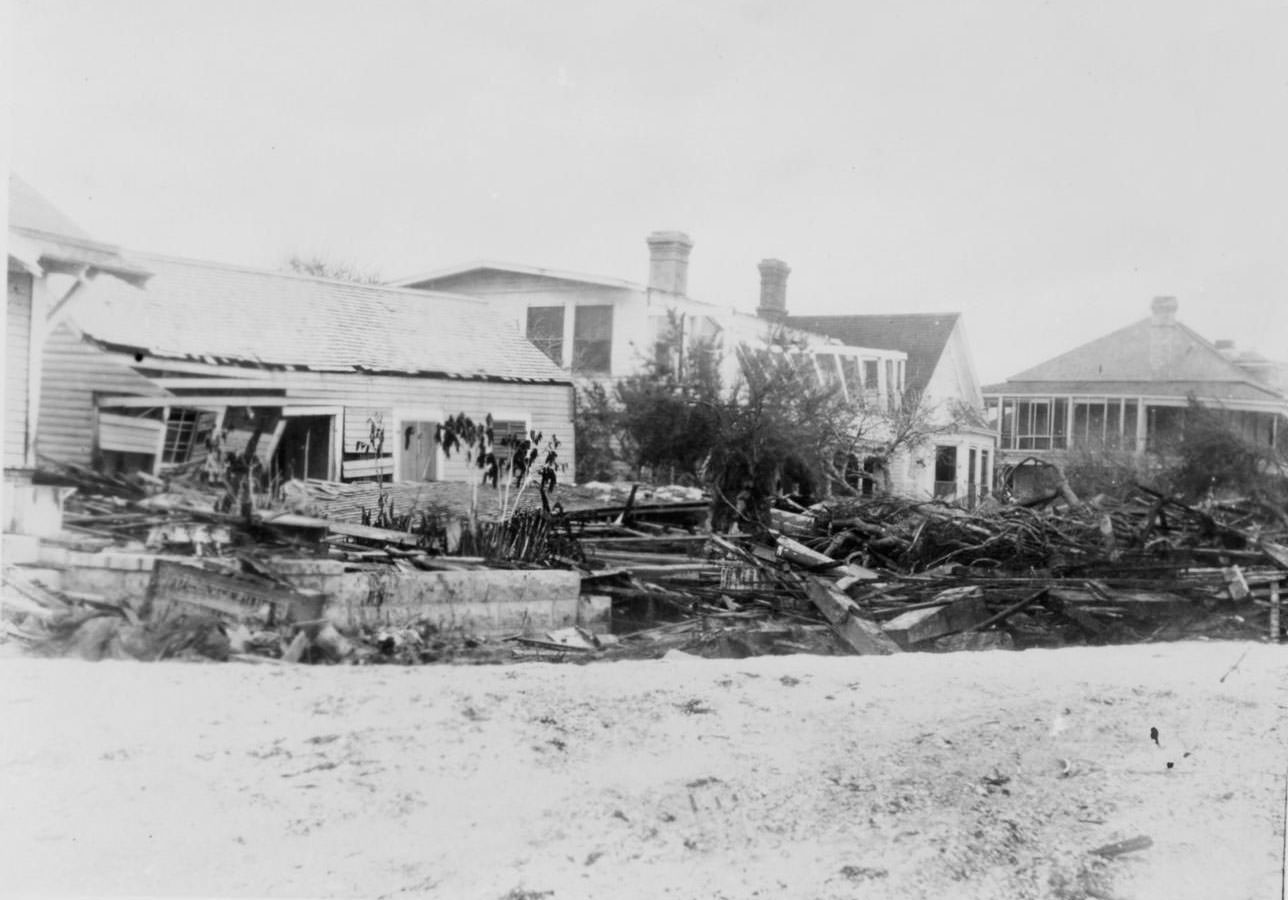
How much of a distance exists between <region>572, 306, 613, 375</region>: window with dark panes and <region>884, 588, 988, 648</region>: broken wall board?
5.78 feet

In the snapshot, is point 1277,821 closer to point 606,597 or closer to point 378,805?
point 606,597

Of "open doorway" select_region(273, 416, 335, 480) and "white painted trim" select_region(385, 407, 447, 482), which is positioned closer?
"open doorway" select_region(273, 416, 335, 480)

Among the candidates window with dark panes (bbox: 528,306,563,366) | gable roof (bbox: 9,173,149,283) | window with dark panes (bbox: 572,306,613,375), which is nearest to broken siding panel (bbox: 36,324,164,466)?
gable roof (bbox: 9,173,149,283)

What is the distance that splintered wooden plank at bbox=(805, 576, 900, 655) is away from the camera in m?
4.61

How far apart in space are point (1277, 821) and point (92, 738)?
422 centimetres

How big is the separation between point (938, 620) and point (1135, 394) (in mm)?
1349

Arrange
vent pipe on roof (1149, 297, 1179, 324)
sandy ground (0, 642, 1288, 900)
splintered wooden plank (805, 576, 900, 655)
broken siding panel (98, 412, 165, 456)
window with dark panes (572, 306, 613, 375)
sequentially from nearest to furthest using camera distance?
1. sandy ground (0, 642, 1288, 900)
2. broken siding panel (98, 412, 165, 456)
3. window with dark panes (572, 306, 613, 375)
4. vent pipe on roof (1149, 297, 1179, 324)
5. splintered wooden plank (805, 576, 900, 655)

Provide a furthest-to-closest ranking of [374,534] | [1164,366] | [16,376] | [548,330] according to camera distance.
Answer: [1164,366] < [548,330] < [374,534] < [16,376]

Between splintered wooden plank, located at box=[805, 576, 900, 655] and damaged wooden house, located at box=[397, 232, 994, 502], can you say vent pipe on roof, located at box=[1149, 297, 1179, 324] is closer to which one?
damaged wooden house, located at box=[397, 232, 994, 502]

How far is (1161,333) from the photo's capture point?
14.9 feet

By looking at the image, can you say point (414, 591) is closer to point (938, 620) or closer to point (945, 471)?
point (938, 620)

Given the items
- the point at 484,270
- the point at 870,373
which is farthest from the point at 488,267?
the point at 870,373

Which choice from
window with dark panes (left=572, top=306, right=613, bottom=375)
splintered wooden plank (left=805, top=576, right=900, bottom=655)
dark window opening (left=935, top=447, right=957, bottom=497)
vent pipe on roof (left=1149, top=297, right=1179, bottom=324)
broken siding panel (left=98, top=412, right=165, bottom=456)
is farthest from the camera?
dark window opening (left=935, top=447, right=957, bottom=497)

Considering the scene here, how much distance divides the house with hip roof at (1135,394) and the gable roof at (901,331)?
1.13ft
